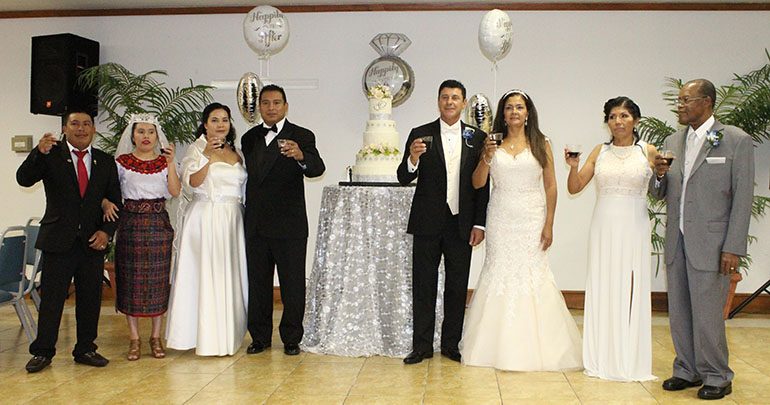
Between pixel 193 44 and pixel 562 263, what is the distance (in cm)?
473

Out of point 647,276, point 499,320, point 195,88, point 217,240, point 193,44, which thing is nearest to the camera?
point 647,276

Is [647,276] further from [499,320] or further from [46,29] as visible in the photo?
[46,29]

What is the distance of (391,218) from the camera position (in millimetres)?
4945

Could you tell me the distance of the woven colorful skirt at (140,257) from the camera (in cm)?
471

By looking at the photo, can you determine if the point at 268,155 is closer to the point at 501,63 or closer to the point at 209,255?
the point at 209,255

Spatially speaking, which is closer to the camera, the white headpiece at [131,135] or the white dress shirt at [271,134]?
the white headpiece at [131,135]

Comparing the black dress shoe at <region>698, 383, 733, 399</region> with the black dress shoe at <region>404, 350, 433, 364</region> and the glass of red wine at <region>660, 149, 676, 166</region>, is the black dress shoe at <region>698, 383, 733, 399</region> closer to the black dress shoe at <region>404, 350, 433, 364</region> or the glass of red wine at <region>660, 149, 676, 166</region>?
the glass of red wine at <region>660, 149, 676, 166</region>

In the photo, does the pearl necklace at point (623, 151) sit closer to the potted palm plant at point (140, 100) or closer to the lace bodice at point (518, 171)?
the lace bodice at point (518, 171)

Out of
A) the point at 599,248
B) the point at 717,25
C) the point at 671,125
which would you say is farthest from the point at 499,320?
the point at 717,25

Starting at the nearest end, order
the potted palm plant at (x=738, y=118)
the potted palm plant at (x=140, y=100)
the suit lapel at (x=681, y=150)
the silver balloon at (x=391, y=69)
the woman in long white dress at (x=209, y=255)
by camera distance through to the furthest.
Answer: the suit lapel at (x=681, y=150)
the woman in long white dress at (x=209, y=255)
the potted palm plant at (x=738, y=118)
the silver balloon at (x=391, y=69)
the potted palm plant at (x=140, y=100)

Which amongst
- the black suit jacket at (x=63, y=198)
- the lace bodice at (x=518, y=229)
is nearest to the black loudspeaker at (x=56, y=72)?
the black suit jacket at (x=63, y=198)

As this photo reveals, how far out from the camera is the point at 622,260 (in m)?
4.18

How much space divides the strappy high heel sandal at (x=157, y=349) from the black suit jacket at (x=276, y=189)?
102 cm

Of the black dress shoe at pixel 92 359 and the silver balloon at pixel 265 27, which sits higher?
the silver balloon at pixel 265 27
